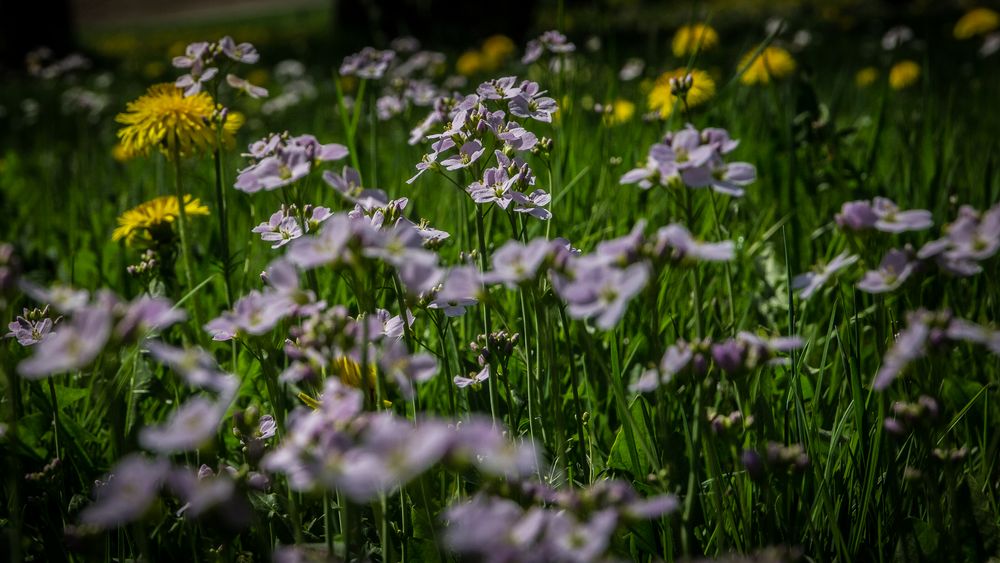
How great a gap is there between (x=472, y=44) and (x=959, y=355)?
554 cm

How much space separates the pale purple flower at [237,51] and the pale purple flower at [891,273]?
1195 millimetres

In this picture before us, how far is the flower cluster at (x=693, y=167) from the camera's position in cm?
97

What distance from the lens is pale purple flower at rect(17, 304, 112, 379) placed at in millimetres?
710

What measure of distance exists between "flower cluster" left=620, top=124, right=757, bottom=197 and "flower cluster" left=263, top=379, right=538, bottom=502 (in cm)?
41

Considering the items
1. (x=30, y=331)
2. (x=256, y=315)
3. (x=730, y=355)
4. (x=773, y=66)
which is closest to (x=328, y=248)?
(x=256, y=315)

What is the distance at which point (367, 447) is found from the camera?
27.3 inches

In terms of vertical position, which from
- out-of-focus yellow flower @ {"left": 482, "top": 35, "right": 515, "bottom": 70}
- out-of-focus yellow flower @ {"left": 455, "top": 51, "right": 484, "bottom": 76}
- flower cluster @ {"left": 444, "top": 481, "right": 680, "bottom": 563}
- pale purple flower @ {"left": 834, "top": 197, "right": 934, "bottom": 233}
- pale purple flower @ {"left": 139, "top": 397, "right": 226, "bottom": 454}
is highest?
pale purple flower @ {"left": 834, "top": 197, "right": 934, "bottom": 233}

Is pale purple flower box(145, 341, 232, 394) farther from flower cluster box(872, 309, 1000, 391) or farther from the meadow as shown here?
flower cluster box(872, 309, 1000, 391)

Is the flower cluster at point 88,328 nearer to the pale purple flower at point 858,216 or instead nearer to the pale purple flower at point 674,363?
the pale purple flower at point 674,363

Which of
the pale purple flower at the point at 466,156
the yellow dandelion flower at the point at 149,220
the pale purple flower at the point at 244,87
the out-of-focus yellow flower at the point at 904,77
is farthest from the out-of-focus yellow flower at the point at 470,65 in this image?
the pale purple flower at the point at 466,156

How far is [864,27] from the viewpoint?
8.98m

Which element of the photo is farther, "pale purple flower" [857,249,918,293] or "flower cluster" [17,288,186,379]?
"pale purple flower" [857,249,918,293]

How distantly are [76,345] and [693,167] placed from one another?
0.69 m

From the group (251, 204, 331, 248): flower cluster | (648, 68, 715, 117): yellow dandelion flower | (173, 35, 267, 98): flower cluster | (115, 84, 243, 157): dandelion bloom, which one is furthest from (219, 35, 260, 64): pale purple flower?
(648, 68, 715, 117): yellow dandelion flower
